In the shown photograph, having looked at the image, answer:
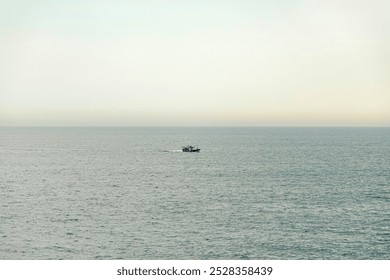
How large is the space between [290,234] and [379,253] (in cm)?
1056

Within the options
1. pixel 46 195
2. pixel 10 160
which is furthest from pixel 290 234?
pixel 10 160

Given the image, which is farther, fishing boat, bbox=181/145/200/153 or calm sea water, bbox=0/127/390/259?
fishing boat, bbox=181/145/200/153

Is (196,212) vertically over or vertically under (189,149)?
under

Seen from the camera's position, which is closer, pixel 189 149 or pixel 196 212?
pixel 196 212

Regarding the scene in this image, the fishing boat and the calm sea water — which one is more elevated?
the fishing boat

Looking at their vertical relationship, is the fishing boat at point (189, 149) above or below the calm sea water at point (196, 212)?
above

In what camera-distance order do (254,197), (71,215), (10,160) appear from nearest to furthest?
(71,215), (254,197), (10,160)

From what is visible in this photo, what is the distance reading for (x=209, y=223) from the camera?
62.6 meters

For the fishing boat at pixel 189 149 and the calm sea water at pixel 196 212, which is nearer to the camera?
the calm sea water at pixel 196 212
